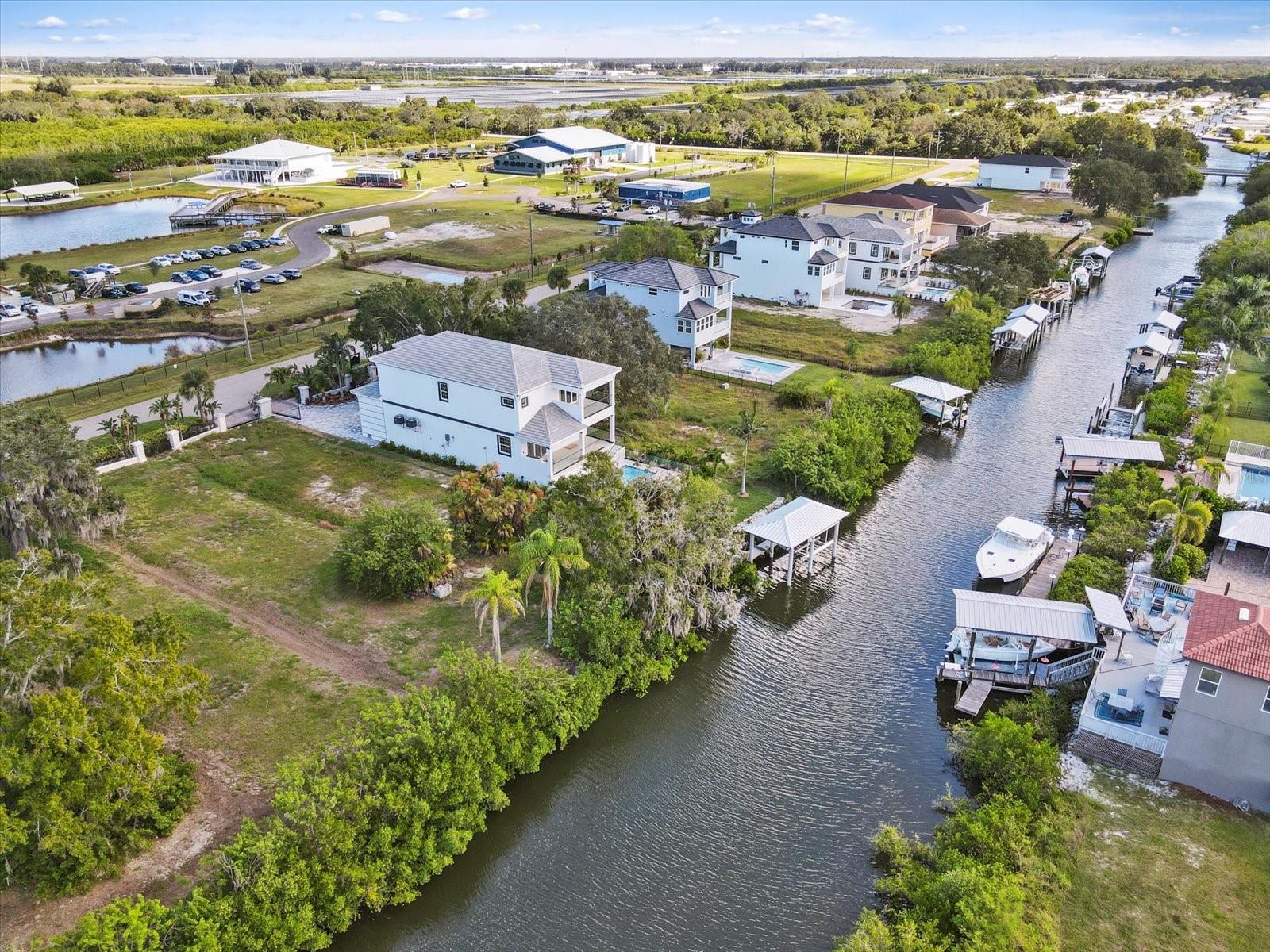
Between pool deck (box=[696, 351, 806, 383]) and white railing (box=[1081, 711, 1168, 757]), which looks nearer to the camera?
white railing (box=[1081, 711, 1168, 757])

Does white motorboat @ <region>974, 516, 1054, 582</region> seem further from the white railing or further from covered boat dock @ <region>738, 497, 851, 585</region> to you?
the white railing

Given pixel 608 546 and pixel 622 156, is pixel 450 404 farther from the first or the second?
pixel 622 156

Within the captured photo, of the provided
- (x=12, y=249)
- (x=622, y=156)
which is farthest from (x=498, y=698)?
(x=622, y=156)

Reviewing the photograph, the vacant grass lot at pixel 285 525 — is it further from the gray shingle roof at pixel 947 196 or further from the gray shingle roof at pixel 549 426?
the gray shingle roof at pixel 947 196

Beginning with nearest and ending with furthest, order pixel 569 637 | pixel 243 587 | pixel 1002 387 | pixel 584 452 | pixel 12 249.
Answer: pixel 569 637 → pixel 243 587 → pixel 584 452 → pixel 1002 387 → pixel 12 249

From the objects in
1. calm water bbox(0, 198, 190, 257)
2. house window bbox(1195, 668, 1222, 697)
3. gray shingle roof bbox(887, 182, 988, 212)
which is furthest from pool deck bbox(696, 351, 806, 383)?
calm water bbox(0, 198, 190, 257)

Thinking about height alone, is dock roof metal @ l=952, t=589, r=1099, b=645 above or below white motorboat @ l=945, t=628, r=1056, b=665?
above
